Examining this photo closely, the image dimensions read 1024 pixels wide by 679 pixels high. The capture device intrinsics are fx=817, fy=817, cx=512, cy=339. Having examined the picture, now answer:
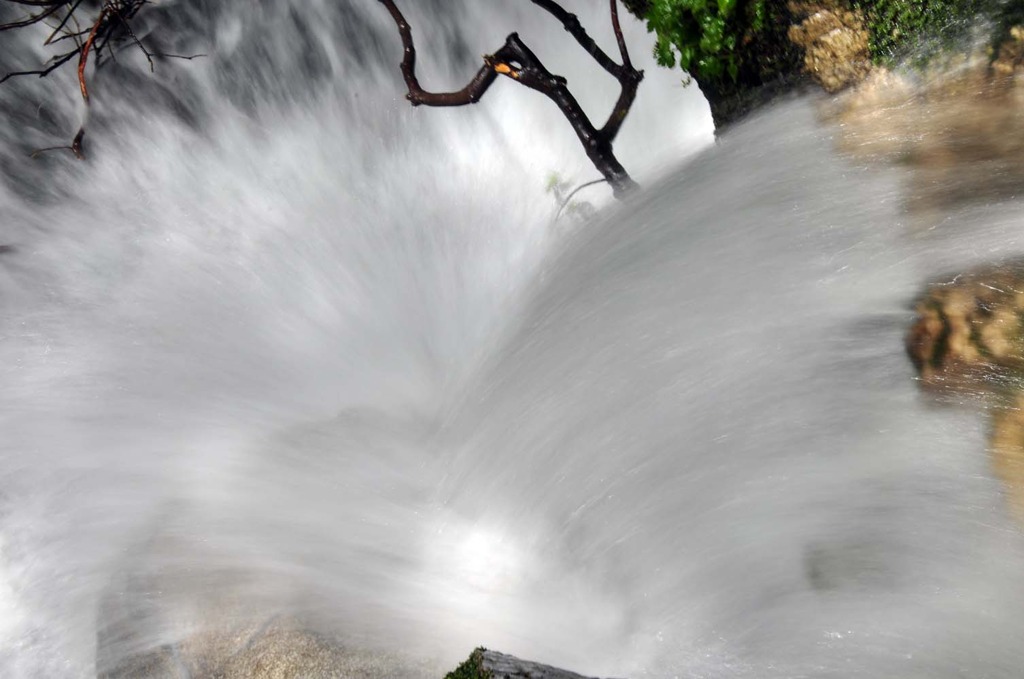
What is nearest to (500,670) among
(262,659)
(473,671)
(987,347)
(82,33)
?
(473,671)

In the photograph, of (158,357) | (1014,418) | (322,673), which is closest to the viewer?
(1014,418)

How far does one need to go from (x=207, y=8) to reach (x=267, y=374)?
2.55m

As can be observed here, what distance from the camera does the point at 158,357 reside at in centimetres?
549

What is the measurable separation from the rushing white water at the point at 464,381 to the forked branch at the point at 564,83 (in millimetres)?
401

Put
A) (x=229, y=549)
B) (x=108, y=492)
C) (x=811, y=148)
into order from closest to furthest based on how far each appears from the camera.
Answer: (x=811, y=148) → (x=229, y=549) → (x=108, y=492)

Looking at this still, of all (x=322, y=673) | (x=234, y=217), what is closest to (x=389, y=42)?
(x=234, y=217)

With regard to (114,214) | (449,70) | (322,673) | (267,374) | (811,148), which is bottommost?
(322,673)

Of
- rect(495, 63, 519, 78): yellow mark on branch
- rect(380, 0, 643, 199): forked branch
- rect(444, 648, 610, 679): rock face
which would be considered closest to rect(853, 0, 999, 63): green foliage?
rect(380, 0, 643, 199): forked branch

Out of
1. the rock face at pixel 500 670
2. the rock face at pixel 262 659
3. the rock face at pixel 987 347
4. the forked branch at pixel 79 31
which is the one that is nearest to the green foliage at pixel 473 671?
the rock face at pixel 500 670

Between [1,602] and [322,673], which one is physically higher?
[1,602]

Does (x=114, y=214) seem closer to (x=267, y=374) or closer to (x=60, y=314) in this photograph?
(x=60, y=314)

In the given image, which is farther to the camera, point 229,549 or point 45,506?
point 45,506

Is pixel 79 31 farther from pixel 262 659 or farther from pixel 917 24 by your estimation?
pixel 917 24

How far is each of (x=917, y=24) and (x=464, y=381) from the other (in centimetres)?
317
